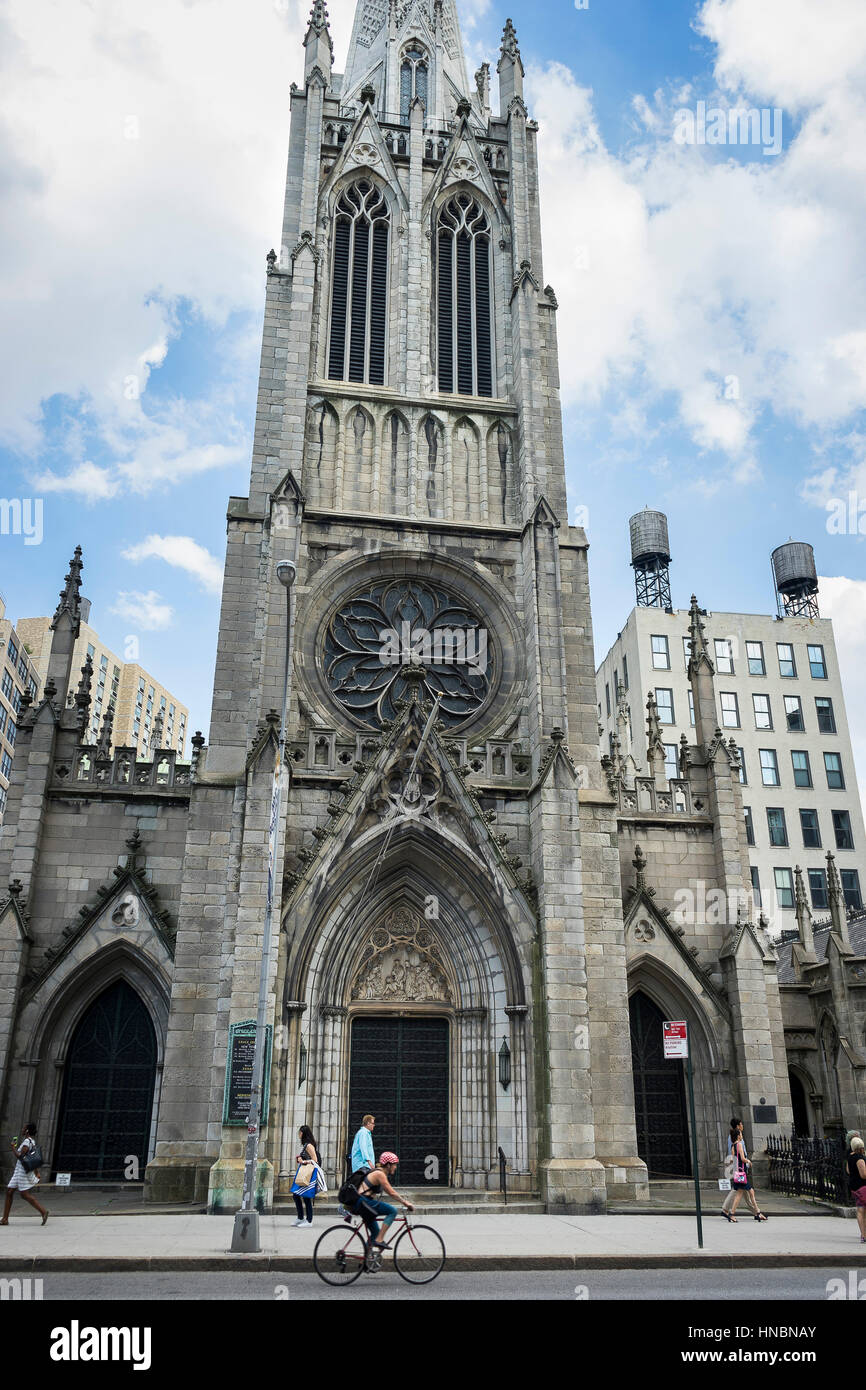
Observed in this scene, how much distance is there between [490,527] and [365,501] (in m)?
3.30

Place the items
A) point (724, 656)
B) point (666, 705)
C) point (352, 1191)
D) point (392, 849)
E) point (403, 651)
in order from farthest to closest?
point (724, 656), point (666, 705), point (403, 651), point (392, 849), point (352, 1191)

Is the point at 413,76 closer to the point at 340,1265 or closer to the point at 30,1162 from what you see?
the point at 30,1162

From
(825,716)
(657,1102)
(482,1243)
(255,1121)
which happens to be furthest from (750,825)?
(255,1121)

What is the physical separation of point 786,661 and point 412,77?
3753cm

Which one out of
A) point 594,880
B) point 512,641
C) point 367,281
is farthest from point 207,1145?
point 367,281

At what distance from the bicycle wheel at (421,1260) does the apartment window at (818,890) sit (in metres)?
46.3

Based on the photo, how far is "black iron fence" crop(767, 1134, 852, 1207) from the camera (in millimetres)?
18859

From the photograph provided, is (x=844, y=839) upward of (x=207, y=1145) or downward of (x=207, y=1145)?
upward

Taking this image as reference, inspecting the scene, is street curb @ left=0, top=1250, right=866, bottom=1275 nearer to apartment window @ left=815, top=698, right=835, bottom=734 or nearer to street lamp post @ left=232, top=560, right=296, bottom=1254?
street lamp post @ left=232, top=560, right=296, bottom=1254

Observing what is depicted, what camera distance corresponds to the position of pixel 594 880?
73.0 ft

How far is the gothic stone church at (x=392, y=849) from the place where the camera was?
19.8 m

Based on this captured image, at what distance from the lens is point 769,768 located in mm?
56500

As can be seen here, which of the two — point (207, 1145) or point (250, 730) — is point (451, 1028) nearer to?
point (207, 1145)

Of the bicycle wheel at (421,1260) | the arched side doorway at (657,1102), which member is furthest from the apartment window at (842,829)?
the bicycle wheel at (421,1260)
